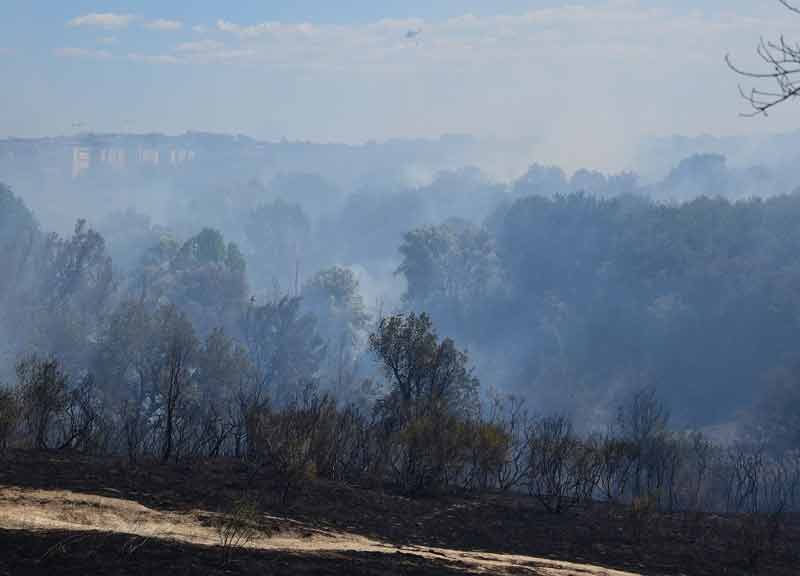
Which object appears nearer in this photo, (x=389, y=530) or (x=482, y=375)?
(x=389, y=530)

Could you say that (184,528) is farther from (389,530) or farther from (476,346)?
(476,346)

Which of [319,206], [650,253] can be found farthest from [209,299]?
[319,206]

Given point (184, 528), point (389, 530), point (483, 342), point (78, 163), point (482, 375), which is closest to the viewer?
point (184, 528)

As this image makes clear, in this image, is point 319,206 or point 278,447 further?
point 319,206

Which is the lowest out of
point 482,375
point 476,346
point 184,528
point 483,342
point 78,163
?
point 184,528

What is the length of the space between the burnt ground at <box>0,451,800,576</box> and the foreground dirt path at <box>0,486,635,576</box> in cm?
43

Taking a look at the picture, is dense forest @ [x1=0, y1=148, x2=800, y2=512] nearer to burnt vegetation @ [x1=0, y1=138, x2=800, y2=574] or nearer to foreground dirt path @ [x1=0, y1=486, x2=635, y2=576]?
burnt vegetation @ [x1=0, y1=138, x2=800, y2=574]

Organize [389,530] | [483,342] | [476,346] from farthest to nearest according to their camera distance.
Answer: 1. [483,342]
2. [476,346]
3. [389,530]

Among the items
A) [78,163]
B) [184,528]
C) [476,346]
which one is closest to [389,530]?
[184,528]

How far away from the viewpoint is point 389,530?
551 inches

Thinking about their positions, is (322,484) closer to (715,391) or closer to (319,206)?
(715,391)

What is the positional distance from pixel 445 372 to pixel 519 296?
55.1 meters

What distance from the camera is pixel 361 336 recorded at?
276 ft

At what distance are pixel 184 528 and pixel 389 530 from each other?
3.42m
